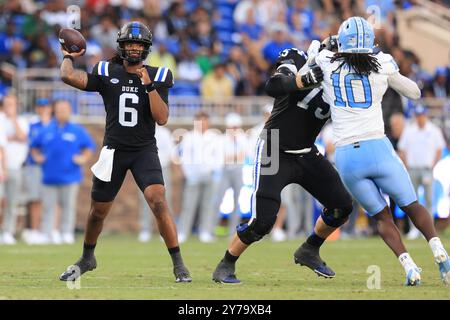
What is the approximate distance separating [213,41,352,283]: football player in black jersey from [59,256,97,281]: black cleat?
1.11m

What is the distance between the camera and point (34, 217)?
1656 cm

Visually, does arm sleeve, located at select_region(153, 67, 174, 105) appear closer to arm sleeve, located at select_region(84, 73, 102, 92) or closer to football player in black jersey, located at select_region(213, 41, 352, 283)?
arm sleeve, located at select_region(84, 73, 102, 92)

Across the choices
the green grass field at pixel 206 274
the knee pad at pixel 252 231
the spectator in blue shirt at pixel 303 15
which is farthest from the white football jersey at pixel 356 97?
the spectator in blue shirt at pixel 303 15

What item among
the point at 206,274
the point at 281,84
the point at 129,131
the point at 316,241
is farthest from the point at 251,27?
the point at 281,84

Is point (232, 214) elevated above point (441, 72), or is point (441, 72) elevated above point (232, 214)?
point (441, 72)

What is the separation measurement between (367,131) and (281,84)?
78 cm

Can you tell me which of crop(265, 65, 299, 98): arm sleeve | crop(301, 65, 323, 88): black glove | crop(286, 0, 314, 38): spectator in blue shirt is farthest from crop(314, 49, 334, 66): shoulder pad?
crop(286, 0, 314, 38): spectator in blue shirt

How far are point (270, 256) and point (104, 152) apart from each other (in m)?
4.15

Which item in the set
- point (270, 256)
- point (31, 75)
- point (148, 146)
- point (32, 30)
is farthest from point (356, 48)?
point (32, 30)

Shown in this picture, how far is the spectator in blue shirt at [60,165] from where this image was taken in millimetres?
15969

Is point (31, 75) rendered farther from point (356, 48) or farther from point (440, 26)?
point (356, 48)

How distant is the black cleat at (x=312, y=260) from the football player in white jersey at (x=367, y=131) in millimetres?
945

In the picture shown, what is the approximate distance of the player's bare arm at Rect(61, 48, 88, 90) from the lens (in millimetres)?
8867

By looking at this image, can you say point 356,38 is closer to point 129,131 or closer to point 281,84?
point 281,84
